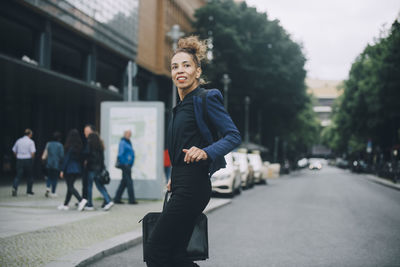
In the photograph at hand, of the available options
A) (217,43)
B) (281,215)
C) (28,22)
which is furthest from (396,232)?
(217,43)

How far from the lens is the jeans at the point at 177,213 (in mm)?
3199

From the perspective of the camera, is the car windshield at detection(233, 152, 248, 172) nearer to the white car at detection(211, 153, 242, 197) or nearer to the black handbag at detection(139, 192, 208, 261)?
the white car at detection(211, 153, 242, 197)

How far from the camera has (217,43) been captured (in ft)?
130

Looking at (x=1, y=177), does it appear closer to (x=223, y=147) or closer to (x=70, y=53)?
(x=70, y=53)

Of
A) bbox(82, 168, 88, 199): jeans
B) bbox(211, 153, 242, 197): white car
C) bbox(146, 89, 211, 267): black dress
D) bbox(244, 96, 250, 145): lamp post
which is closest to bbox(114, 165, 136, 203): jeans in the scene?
bbox(82, 168, 88, 199): jeans

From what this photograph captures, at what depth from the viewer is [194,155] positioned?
3.09 m

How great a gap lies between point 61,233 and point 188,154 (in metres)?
5.37

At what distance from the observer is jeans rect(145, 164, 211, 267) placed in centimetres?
320

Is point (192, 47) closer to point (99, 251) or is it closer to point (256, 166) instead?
point (99, 251)

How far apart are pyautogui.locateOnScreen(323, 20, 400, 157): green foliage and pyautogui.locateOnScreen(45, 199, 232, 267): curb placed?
15.6 m

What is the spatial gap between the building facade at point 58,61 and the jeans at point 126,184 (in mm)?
4077

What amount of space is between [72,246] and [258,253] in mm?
2388

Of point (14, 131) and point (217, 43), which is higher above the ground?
point (217, 43)

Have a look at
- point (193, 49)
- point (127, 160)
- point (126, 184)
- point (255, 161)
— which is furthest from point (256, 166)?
point (193, 49)
